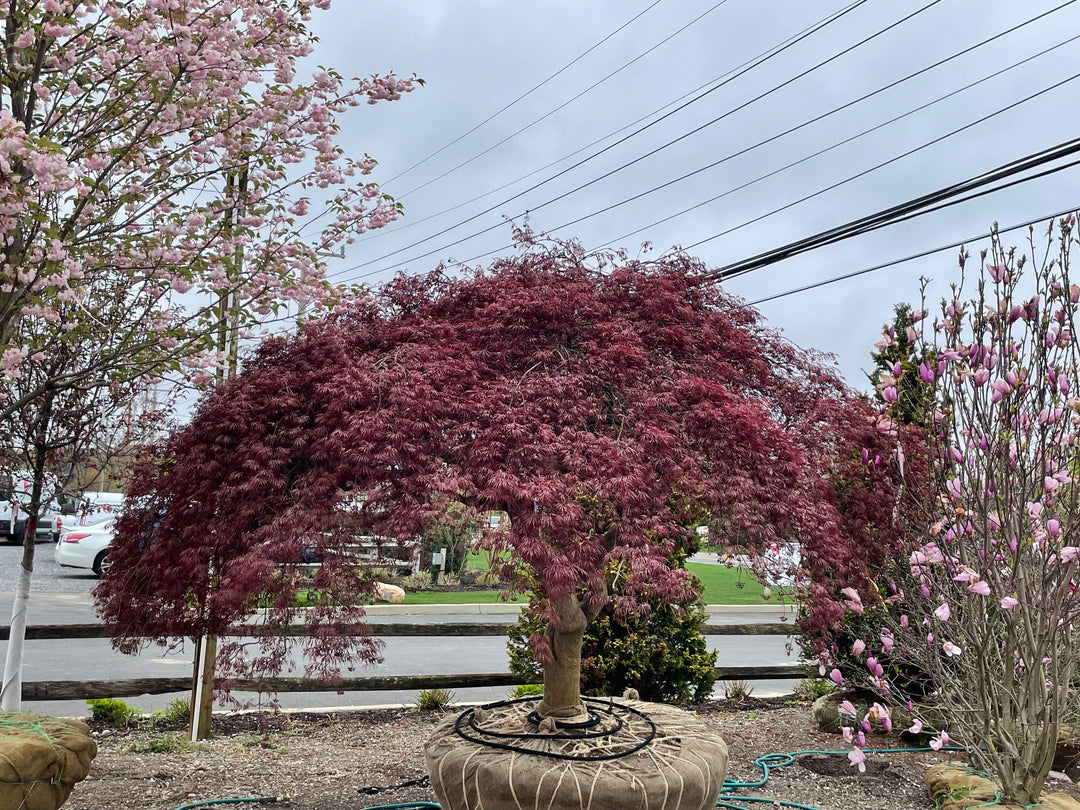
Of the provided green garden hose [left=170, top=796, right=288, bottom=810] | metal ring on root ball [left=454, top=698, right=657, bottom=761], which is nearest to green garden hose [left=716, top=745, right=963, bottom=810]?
metal ring on root ball [left=454, top=698, right=657, bottom=761]

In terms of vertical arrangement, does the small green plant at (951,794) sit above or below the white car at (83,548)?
below

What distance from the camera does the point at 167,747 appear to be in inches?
234

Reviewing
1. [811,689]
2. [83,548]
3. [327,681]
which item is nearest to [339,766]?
[327,681]

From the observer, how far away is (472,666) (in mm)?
10922

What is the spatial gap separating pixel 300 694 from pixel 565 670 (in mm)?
5340

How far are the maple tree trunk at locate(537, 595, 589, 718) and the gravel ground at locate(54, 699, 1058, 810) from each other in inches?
55.2

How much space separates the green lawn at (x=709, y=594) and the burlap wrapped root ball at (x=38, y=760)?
6.22 metres

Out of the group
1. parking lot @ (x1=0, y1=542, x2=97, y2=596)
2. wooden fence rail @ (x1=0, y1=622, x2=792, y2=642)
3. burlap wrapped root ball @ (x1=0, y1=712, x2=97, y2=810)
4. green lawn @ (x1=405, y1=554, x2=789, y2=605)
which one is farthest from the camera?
parking lot @ (x1=0, y1=542, x2=97, y2=596)

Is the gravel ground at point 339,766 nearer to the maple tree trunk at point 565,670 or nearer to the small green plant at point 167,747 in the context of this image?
the small green plant at point 167,747

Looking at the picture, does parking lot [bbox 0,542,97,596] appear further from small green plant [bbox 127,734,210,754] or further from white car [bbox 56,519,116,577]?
small green plant [bbox 127,734,210,754]

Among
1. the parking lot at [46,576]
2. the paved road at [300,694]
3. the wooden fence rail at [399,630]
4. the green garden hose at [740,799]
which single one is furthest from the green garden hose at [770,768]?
the parking lot at [46,576]

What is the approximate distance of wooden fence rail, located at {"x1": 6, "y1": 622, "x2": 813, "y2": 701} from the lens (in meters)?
6.36

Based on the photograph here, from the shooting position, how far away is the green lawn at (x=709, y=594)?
49.6 ft

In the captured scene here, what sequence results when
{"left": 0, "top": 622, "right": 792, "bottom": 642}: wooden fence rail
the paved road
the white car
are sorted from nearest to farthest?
1. {"left": 0, "top": 622, "right": 792, "bottom": 642}: wooden fence rail
2. the paved road
3. the white car
